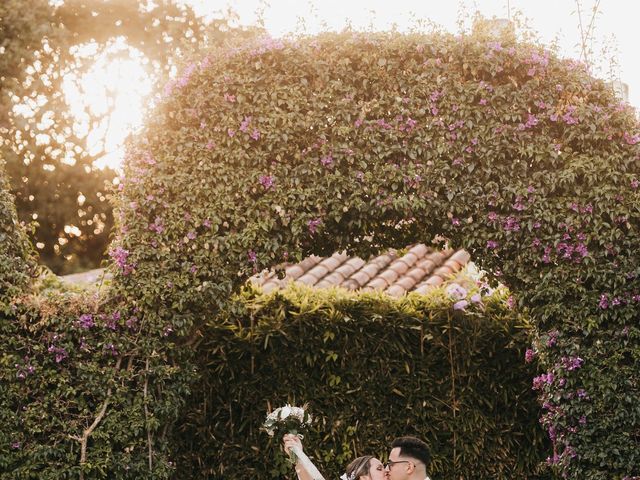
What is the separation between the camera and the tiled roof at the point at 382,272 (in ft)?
38.7

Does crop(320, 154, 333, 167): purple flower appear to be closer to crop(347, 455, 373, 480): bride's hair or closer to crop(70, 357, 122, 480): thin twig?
crop(347, 455, 373, 480): bride's hair

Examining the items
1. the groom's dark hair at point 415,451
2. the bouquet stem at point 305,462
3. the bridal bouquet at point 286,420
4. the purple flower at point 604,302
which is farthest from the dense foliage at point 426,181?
the groom's dark hair at point 415,451

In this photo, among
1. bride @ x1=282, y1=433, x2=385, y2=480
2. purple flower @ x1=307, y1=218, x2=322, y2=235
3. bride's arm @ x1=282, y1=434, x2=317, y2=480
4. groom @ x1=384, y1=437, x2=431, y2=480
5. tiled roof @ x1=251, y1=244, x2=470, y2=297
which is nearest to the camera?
groom @ x1=384, y1=437, x2=431, y2=480

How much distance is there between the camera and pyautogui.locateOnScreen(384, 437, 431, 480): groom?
5863 millimetres

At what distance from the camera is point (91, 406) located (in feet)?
22.0

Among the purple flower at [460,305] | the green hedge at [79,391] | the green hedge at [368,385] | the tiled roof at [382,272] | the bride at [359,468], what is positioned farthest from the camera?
the tiled roof at [382,272]

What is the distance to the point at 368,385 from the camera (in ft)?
29.8

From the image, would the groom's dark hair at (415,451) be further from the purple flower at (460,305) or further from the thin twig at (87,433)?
the purple flower at (460,305)

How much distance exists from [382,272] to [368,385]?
3403 millimetres

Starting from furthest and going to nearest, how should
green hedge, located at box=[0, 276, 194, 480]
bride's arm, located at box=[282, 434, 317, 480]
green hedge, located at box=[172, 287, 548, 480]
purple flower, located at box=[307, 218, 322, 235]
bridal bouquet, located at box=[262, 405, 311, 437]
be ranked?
green hedge, located at box=[172, 287, 548, 480], purple flower, located at box=[307, 218, 322, 235], green hedge, located at box=[0, 276, 194, 480], bridal bouquet, located at box=[262, 405, 311, 437], bride's arm, located at box=[282, 434, 317, 480]

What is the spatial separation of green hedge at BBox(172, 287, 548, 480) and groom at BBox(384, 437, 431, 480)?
9.89ft

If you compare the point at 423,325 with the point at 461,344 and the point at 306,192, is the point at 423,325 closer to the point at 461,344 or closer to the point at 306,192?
the point at 461,344

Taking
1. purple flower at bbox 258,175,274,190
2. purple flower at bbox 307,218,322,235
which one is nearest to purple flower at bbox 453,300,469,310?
purple flower at bbox 307,218,322,235

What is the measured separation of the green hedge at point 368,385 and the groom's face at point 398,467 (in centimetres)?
300
